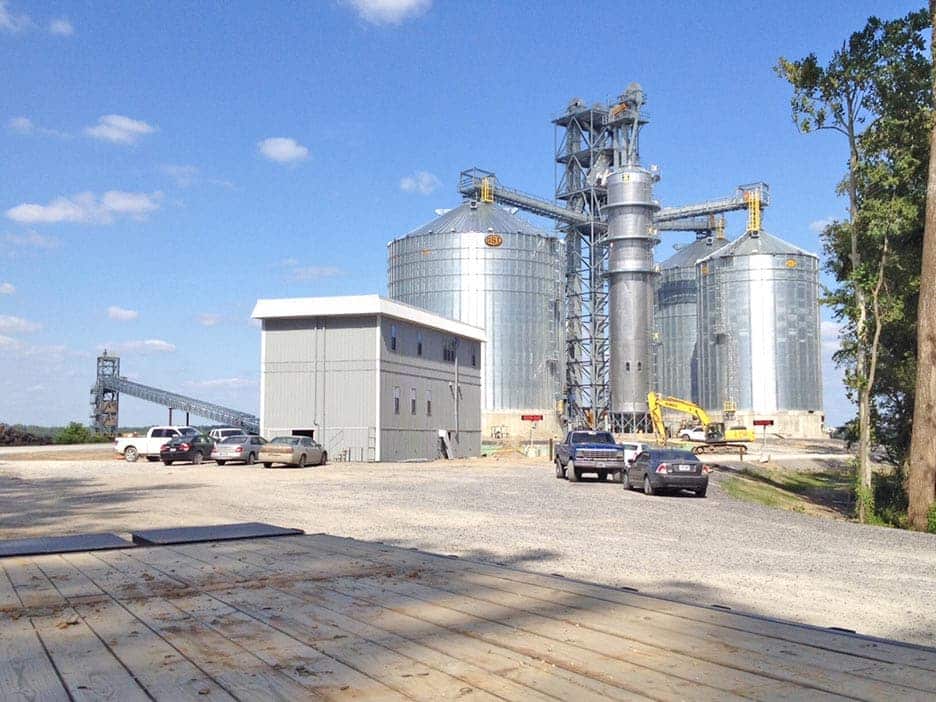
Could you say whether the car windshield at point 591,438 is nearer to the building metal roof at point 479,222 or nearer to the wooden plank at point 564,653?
the wooden plank at point 564,653

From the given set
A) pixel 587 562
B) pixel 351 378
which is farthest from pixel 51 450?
pixel 587 562

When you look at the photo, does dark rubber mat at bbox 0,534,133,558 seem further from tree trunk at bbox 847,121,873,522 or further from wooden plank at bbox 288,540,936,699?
tree trunk at bbox 847,121,873,522

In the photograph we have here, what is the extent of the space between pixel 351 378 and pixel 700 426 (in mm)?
39108

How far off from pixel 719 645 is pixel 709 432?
222ft

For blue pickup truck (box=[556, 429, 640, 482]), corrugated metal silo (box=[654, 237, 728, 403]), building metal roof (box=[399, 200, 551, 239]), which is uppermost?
building metal roof (box=[399, 200, 551, 239])

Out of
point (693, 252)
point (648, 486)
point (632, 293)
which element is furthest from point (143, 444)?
point (693, 252)

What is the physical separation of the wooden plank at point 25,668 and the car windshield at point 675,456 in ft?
88.3

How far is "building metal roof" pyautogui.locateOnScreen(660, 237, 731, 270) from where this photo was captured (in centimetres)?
9404

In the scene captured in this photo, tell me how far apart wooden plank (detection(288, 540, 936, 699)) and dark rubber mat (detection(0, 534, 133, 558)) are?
14.6 ft

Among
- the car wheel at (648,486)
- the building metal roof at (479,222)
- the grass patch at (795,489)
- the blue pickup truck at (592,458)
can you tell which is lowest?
the grass patch at (795,489)

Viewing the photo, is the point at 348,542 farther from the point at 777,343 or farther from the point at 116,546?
the point at 777,343

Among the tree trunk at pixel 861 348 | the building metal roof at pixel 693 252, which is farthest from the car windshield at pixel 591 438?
the building metal roof at pixel 693 252

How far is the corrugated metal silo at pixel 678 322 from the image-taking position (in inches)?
3597

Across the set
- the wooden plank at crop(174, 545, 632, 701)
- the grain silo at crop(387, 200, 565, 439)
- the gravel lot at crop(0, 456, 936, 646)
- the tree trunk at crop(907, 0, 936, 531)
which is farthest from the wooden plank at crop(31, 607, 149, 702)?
the grain silo at crop(387, 200, 565, 439)
